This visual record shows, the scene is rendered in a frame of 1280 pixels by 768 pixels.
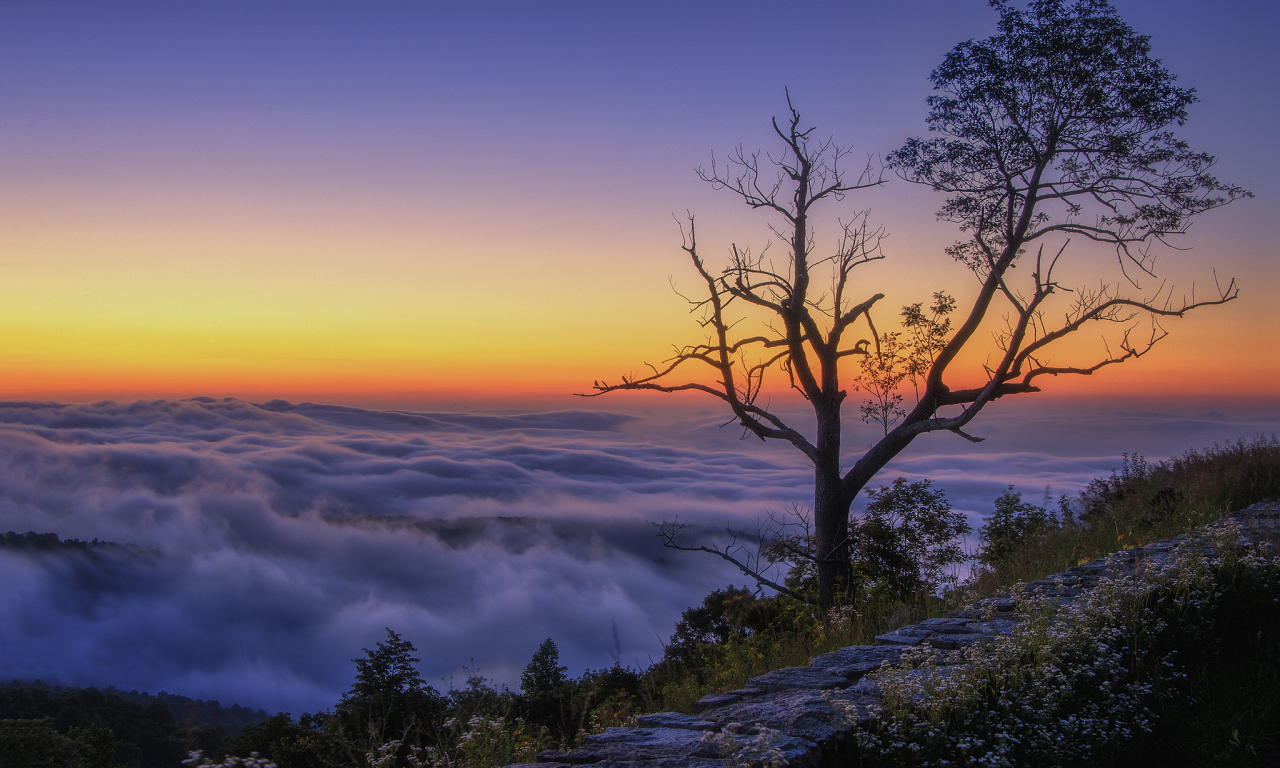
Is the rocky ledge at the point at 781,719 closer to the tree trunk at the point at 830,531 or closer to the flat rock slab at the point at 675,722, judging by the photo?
the flat rock slab at the point at 675,722

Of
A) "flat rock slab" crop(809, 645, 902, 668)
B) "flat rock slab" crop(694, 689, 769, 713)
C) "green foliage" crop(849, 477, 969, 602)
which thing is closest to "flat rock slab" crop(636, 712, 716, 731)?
"flat rock slab" crop(694, 689, 769, 713)

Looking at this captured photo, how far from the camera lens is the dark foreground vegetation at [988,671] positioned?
368 cm

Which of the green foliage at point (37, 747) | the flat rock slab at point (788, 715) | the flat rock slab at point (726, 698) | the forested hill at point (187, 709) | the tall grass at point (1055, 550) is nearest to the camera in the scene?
the forested hill at point (187, 709)

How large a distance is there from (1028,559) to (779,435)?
4286 millimetres

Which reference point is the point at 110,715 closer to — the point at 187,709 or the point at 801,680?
the point at 187,709

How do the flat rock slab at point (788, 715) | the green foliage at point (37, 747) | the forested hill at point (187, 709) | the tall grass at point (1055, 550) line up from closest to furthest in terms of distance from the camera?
the forested hill at point (187, 709) → the flat rock slab at point (788, 715) → the tall grass at point (1055, 550) → the green foliage at point (37, 747)

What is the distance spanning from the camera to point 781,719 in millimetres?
3465

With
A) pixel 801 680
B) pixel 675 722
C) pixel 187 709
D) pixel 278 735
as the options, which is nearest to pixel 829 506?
pixel 801 680

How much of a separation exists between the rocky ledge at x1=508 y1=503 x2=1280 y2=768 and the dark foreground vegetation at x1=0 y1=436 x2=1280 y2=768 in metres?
0.28

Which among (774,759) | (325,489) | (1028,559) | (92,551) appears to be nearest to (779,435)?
(1028,559)

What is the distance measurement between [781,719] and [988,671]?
56.0 inches

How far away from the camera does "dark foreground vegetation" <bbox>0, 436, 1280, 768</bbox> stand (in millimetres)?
3680

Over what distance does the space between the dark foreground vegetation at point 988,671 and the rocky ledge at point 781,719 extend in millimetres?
279

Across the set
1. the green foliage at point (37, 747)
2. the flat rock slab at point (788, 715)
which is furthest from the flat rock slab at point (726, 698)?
the green foliage at point (37, 747)
